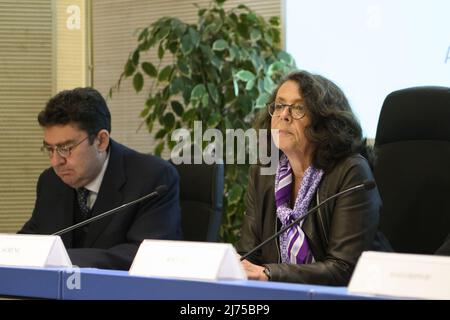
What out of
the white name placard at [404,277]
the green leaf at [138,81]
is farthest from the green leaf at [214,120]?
the white name placard at [404,277]

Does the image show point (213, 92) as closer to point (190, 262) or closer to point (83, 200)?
point (83, 200)

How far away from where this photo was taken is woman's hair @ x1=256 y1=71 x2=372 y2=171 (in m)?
2.34

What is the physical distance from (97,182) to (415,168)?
115cm

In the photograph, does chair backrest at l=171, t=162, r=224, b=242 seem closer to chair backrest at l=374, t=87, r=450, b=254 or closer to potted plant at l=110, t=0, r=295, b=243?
chair backrest at l=374, t=87, r=450, b=254

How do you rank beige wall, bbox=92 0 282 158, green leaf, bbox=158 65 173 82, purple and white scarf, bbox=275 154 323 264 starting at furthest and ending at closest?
beige wall, bbox=92 0 282 158 < green leaf, bbox=158 65 173 82 < purple and white scarf, bbox=275 154 323 264

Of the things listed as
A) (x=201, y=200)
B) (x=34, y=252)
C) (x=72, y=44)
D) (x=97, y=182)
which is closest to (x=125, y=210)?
(x=97, y=182)

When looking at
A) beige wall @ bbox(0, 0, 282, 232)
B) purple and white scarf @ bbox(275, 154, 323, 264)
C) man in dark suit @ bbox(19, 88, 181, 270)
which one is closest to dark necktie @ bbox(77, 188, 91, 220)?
man in dark suit @ bbox(19, 88, 181, 270)

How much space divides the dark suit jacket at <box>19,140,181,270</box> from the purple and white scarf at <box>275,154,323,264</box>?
461mm

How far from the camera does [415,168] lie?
8.58 ft

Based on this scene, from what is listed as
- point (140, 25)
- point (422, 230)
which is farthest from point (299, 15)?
point (422, 230)

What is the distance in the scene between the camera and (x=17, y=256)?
1.91 meters

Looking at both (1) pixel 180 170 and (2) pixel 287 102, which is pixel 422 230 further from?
(1) pixel 180 170
